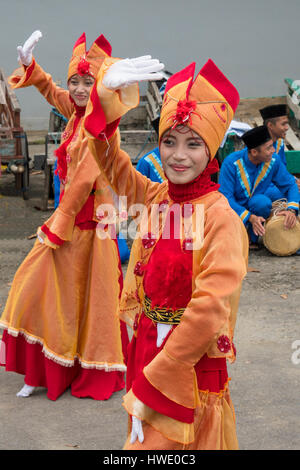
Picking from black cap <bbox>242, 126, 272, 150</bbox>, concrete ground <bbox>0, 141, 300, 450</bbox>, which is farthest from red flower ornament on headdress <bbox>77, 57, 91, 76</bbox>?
black cap <bbox>242, 126, 272, 150</bbox>

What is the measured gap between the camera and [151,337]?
7.65 feet

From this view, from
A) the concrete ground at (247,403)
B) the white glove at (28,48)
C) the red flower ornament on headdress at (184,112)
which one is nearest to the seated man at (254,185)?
the concrete ground at (247,403)

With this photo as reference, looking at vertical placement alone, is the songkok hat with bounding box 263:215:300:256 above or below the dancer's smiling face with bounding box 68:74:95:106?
below

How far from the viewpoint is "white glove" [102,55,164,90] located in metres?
2.17

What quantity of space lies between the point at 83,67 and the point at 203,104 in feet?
5.48

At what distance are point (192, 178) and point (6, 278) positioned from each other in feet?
12.9

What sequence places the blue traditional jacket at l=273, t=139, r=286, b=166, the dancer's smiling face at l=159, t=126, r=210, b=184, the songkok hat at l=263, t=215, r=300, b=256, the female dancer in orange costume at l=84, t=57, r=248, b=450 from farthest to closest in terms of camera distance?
1. the blue traditional jacket at l=273, t=139, r=286, b=166
2. the songkok hat at l=263, t=215, r=300, b=256
3. the dancer's smiling face at l=159, t=126, r=210, b=184
4. the female dancer in orange costume at l=84, t=57, r=248, b=450

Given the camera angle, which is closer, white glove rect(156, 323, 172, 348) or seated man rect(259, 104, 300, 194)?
white glove rect(156, 323, 172, 348)

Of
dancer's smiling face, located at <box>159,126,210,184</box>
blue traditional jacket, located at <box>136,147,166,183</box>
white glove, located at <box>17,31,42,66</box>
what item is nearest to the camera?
dancer's smiling face, located at <box>159,126,210,184</box>

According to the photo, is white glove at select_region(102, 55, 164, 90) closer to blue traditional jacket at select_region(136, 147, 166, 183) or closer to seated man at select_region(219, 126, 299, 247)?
blue traditional jacket at select_region(136, 147, 166, 183)

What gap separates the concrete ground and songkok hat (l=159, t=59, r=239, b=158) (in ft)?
5.72

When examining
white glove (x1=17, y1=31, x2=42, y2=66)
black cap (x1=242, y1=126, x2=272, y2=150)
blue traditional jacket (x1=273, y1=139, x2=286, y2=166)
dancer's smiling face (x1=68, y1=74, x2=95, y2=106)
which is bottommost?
blue traditional jacket (x1=273, y1=139, x2=286, y2=166)

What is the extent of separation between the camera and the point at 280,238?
6.53 meters
